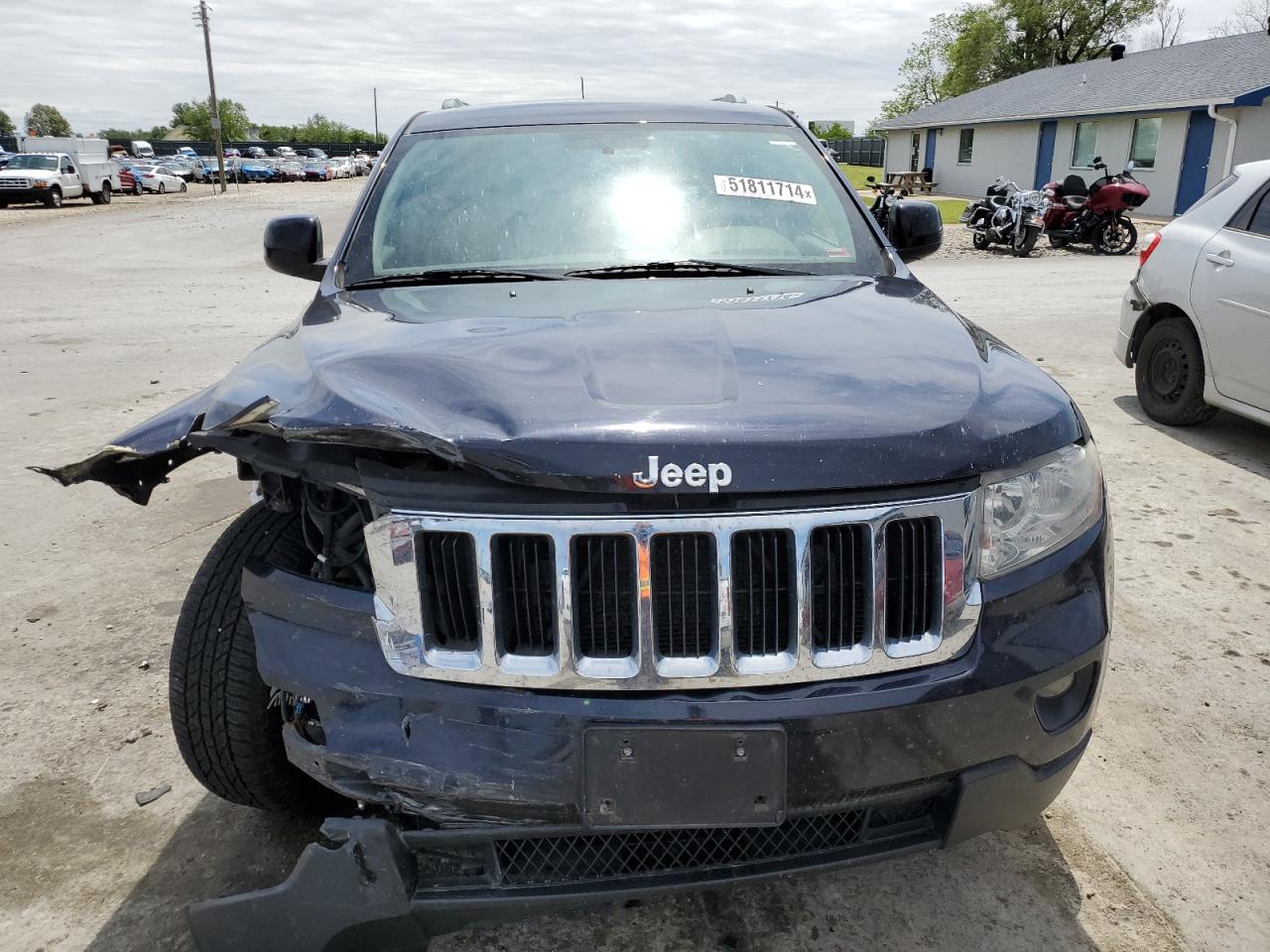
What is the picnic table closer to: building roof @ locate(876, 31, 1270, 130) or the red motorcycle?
building roof @ locate(876, 31, 1270, 130)

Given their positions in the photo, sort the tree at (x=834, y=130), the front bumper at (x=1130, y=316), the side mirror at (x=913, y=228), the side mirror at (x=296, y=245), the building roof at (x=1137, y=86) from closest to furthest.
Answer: the side mirror at (x=296, y=245) < the side mirror at (x=913, y=228) < the front bumper at (x=1130, y=316) < the building roof at (x=1137, y=86) < the tree at (x=834, y=130)

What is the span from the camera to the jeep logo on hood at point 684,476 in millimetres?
1615

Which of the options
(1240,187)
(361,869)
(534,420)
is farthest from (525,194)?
(1240,187)

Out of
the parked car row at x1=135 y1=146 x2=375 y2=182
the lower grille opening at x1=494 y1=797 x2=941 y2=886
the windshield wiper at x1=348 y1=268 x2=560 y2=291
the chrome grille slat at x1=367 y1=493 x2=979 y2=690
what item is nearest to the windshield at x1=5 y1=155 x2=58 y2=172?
the parked car row at x1=135 y1=146 x2=375 y2=182

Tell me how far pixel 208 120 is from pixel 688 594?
119516mm

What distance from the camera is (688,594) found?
169cm

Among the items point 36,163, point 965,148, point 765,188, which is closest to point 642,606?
point 765,188

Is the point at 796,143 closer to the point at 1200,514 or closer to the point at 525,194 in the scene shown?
the point at 525,194

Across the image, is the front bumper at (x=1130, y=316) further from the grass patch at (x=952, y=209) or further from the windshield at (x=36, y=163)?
the windshield at (x=36, y=163)

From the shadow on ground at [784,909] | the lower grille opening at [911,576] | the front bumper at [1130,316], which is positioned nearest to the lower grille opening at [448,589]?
the lower grille opening at [911,576]

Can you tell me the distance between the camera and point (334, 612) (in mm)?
1784

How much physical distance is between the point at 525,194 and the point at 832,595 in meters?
1.83

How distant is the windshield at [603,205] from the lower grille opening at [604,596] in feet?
4.34

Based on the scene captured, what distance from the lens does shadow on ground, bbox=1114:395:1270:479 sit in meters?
5.46
